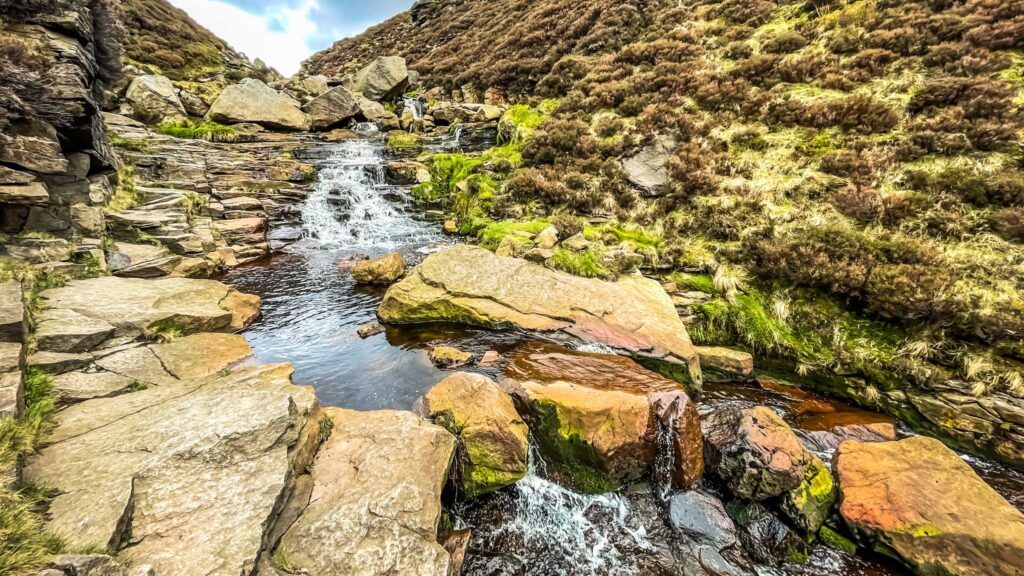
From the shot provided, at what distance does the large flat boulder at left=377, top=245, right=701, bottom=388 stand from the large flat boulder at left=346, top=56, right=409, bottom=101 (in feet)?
84.2

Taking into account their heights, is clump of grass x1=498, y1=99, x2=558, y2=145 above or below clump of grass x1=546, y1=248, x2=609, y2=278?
above

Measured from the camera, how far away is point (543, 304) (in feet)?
26.6

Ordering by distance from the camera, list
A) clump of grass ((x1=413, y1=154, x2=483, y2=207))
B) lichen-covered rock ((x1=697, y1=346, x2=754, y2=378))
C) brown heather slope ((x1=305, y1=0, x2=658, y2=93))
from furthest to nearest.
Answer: brown heather slope ((x1=305, y1=0, x2=658, y2=93))
clump of grass ((x1=413, y1=154, x2=483, y2=207))
lichen-covered rock ((x1=697, y1=346, x2=754, y2=378))

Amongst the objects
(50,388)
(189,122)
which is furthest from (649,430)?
(189,122)

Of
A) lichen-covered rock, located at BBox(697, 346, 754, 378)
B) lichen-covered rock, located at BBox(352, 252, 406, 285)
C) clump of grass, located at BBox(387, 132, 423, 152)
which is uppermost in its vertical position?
clump of grass, located at BBox(387, 132, 423, 152)

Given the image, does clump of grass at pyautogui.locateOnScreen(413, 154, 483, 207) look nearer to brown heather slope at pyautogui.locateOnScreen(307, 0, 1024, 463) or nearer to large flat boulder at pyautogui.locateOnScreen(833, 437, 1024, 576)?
brown heather slope at pyautogui.locateOnScreen(307, 0, 1024, 463)

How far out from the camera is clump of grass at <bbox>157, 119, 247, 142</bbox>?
16969 millimetres

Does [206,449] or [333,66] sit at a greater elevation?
[333,66]

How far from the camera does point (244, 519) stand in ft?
10.2

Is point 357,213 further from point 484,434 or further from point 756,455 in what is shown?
point 756,455

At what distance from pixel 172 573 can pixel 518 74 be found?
88.7 ft

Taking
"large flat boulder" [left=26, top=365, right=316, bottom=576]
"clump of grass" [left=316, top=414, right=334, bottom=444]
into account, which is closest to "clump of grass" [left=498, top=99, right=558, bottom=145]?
"clump of grass" [left=316, top=414, right=334, bottom=444]

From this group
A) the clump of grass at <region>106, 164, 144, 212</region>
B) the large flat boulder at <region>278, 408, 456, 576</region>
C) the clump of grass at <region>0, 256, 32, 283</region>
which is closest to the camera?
the large flat boulder at <region>278, 408, 456, 576</region>

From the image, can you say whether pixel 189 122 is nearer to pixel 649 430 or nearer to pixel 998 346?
pixel 649 430
